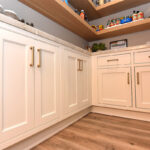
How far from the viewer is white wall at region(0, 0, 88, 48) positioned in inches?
43.7

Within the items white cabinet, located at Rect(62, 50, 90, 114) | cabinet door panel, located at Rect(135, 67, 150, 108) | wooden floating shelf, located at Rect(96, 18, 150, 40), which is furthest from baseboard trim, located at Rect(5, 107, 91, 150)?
wooden floating shelf, located at Rect(96, 18, 150, 40)

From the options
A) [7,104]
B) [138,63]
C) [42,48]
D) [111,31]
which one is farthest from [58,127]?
[111,31]

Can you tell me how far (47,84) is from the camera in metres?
0.96

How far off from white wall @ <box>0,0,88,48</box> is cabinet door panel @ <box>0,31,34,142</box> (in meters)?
0.57

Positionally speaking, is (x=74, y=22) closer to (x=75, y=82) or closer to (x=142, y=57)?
(x=75, y=82)

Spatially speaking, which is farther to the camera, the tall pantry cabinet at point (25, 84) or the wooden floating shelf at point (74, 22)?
the wooden floating shelf at point (74, 22)

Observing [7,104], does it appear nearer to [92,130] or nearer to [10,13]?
[10,13]

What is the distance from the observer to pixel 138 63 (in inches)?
54.2

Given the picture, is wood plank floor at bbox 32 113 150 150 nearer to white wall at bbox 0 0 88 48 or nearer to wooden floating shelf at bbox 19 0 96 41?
white wall at bbox 0 0 88 48

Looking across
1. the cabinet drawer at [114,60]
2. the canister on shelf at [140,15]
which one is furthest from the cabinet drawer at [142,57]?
the canister on shelf at [140,15]

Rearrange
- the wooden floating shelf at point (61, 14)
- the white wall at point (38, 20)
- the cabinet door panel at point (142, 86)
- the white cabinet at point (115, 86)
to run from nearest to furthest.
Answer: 1. the white wall at point (38, 20)
2. the wooden floating shelf at point (61, 14)
3. the cabinet door panel at point (142, 86)
4. the white cabinet at point (115, 86)

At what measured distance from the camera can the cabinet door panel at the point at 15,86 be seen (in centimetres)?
67

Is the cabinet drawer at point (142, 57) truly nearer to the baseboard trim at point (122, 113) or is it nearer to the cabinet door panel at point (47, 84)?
the baseboard trim at point (122, 113)

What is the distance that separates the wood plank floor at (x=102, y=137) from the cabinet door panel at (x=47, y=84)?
20cm
